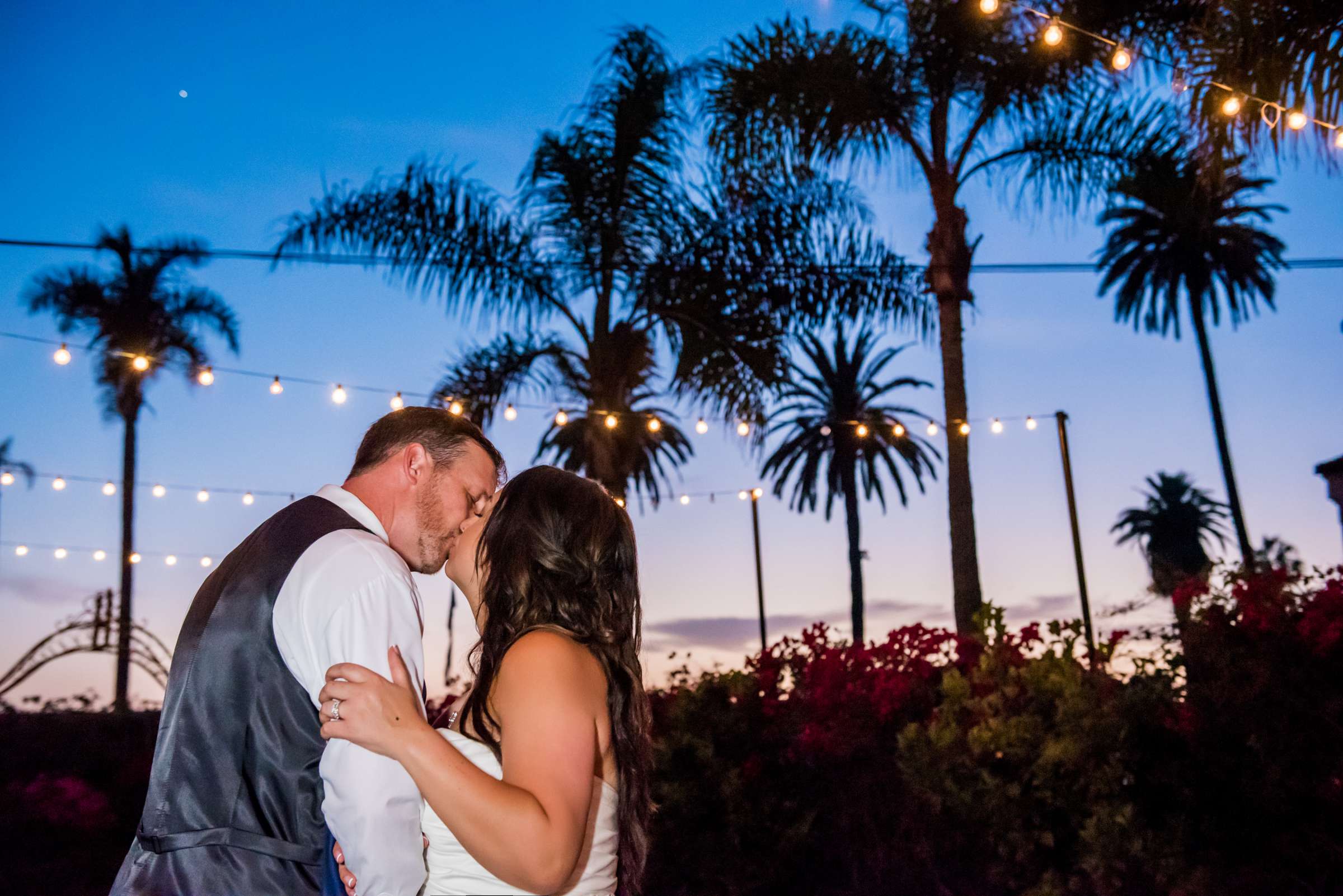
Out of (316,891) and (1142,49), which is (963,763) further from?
(1142,49)

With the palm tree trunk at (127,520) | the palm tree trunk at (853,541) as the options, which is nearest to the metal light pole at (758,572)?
the palm tree trunk at (853,541)

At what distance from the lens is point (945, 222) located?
1109cm

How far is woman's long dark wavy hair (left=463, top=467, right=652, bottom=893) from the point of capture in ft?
7.56

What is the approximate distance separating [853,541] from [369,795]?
92.0 feet

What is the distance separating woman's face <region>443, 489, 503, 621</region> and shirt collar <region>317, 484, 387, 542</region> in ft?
0.66

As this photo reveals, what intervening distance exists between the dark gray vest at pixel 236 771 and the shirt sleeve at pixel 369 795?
12cm

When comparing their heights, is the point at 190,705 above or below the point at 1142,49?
below

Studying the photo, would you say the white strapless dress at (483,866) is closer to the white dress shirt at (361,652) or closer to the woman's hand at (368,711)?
the white dress shirt at (361,652)

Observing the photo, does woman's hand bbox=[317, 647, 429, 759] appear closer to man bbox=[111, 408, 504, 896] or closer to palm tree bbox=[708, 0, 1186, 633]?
man bbox=[111, 408, 504, 896]

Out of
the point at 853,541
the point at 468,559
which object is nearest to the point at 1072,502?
the point at 853,541

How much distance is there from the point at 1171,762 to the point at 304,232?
9.17 metres

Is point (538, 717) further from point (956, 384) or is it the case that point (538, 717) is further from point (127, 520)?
point (127, 520)

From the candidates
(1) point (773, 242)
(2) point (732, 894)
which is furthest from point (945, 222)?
(2) point (732, 894)

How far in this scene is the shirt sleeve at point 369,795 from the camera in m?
2.20
